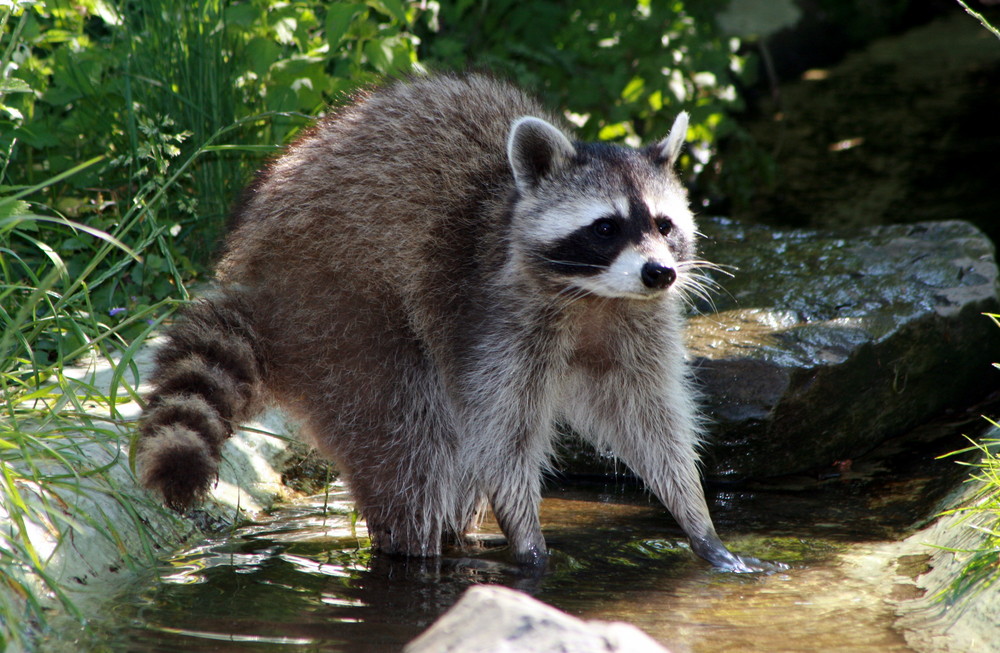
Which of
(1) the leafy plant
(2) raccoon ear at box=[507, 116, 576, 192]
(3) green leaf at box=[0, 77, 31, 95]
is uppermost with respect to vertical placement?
(1) the leafy plant

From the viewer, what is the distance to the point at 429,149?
11.1ft

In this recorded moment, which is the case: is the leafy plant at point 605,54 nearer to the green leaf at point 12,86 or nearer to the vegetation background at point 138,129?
the vegetation background at point 138,129

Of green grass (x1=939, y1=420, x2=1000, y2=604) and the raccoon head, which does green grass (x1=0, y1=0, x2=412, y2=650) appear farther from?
green grass (x1=939, y1=420, x2=1000, y2=604)

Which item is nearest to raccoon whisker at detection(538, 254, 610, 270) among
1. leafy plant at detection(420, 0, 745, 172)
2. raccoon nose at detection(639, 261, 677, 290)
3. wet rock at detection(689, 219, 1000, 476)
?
raccoon nose at detection(639, 261, 677, 290)

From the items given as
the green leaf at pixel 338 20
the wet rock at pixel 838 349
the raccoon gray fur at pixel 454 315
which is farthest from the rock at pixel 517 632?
the green leaf at pixel 338 20

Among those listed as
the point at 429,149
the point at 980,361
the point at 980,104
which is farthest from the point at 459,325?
the point at 980,104

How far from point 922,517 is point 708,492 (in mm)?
748

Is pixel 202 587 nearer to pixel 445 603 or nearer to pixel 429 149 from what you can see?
pixel 445 603

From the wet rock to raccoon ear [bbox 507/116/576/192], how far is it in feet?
3.41

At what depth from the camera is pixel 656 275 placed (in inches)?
113

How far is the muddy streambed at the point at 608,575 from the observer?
2527 millimetres

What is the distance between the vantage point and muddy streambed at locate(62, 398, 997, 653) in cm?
253

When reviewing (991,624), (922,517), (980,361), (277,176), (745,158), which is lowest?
(991,624)

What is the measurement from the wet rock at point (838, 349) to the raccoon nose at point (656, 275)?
102cm
